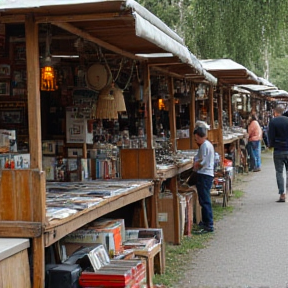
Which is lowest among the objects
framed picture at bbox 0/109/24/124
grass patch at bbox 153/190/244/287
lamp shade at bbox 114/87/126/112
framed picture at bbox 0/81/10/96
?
grass patch at bbox 153/190/244/287

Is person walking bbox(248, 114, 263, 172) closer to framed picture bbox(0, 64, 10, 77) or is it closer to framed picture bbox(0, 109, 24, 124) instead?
framed picture bbox(0, 109, 24, 124)

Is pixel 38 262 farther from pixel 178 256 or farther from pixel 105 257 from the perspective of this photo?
pixel 178 256

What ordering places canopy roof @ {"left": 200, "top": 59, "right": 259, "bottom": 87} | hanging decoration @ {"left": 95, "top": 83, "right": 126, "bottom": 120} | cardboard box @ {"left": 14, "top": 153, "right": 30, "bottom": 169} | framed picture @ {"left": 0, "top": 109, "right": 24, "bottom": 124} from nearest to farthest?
cardboard box @ {"left": 14, "top": 153, "right": 30, "bottom": 169} → hanging decoration @ {"left": 95, "top": 83, "right": 126, "bottom": 120} → framed picture @ {"left": 0, "top": 109, "right": 24, "bottom": 124} → canopy roof @ {"left": 200, "top": 59, "right": 259, "bottom": 87}

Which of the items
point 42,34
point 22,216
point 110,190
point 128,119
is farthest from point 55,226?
point 128,119

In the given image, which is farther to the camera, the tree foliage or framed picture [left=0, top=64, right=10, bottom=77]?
the tree foliage

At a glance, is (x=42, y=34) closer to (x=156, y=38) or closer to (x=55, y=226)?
(x=156, y=38)

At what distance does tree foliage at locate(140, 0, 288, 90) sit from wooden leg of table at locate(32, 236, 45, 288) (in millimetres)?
15957

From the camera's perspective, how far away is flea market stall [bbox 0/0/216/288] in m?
4.62

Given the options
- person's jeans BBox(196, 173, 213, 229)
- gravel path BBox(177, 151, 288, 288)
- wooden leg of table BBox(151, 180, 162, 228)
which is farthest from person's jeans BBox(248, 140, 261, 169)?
wooden leg of table BBox(151, 180, 162, 228)

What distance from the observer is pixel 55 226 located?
468cm

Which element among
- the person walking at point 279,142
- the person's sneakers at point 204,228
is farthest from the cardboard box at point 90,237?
the person walking at point 279,142

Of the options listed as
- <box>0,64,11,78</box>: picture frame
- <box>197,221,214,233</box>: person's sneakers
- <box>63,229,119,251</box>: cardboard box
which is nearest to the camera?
<box>63,229,119,251</box>: cardboard box

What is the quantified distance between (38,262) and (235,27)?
1705cm

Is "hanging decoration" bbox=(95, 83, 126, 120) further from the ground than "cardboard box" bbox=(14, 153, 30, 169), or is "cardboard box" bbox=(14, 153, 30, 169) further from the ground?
"hanging decoration" bbox=(95, 83, 126, 120)
